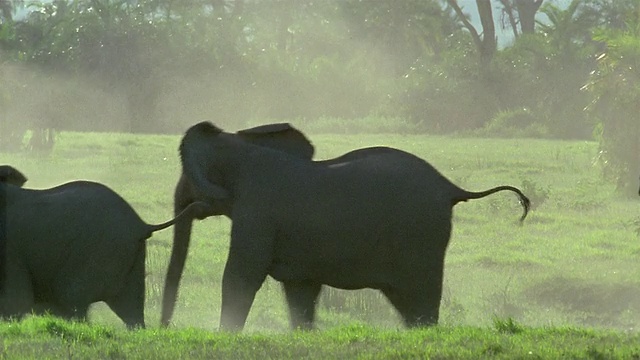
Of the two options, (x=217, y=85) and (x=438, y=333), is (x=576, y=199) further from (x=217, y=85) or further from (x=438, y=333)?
(x=217, y=85)

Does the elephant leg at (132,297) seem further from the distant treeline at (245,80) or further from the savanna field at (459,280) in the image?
the distant treeline at (245,80)

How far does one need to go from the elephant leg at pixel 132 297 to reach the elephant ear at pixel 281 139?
47.5 inches

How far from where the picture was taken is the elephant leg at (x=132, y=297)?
1162cm

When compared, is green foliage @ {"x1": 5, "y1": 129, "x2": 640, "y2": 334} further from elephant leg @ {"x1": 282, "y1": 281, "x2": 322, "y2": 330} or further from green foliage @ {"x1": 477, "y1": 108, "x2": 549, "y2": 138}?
green foliage @ {"x1": 477, "y1": 108, "x2": 549, "y2": 138}

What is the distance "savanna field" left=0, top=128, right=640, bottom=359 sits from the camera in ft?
31.4

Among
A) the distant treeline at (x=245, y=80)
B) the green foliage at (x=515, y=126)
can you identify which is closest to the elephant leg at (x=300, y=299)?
the green foliage at (x=515, y=126)

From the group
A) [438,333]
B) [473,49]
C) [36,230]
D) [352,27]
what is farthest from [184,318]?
[352,27]

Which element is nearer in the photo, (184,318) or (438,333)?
(438,333)

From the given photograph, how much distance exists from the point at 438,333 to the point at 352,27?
63.2 meters

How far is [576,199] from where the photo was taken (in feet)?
86.7

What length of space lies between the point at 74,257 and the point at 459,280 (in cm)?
794

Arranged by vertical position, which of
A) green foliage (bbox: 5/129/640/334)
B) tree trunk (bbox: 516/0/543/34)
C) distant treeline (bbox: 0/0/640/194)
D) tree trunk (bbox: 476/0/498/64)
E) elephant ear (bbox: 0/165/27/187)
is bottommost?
green foliage (bbox: 5/129/640/334)

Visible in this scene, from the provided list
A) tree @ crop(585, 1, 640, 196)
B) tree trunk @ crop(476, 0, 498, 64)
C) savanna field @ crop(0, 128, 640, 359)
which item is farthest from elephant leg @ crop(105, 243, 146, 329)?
tree trunk @ crop(476, 0, 498, 64)

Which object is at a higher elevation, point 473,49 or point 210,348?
point 473,49
